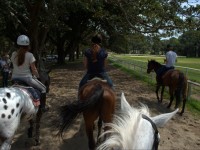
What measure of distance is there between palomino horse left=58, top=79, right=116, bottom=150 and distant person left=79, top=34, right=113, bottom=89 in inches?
22.5

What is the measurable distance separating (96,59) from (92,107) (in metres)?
1.14

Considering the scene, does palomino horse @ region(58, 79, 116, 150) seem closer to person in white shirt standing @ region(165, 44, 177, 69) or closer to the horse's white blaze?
the horse's white blaze

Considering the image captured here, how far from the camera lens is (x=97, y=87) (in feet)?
17.9

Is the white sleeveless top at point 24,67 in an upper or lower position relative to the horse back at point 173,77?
upper

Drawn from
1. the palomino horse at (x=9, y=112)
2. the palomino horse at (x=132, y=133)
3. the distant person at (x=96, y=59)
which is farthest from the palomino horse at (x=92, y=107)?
the palomino horse at (x=132, y=133)

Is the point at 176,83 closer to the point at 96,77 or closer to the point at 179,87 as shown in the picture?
the point at 179,87

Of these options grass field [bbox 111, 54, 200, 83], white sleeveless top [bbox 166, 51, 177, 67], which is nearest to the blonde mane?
white sleeveless top [bbox 166, 51, 177, 67]

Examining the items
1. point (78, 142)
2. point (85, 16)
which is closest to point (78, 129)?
point (78, 142)

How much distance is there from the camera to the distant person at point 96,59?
233 inches

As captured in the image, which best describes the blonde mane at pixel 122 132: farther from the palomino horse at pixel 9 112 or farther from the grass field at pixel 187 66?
the grass field at pixel 187 66

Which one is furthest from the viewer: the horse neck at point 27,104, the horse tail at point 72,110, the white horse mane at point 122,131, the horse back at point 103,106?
the horse back at point 103,106

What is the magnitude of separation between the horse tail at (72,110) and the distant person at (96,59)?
920 millimetres

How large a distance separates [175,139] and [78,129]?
7.56 feet

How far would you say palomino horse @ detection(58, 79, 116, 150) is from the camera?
495 cm
